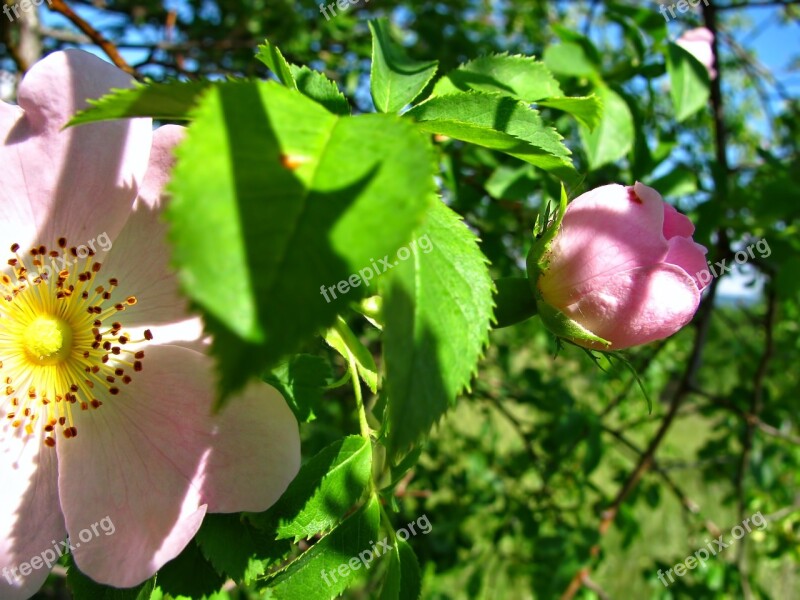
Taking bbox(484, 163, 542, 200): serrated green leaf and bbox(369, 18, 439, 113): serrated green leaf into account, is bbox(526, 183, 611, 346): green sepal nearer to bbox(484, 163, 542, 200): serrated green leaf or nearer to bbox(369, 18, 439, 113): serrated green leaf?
bbox(369, 18, 439, 113): serrated green leaf

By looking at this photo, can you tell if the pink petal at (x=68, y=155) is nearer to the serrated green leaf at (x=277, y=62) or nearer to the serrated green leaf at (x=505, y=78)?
the serrated green leaf at (x=277, y=62)

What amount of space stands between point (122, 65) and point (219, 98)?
2.95ft

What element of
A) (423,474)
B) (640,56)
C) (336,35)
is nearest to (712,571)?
(423,474)

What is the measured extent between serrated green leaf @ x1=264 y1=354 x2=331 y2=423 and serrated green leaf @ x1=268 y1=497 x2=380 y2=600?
0.45ft

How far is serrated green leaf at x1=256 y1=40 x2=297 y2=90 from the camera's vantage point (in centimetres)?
→ 66

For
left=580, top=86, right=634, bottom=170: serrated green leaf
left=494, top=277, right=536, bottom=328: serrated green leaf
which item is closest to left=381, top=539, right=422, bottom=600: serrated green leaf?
left=494, top=277, right=536, bottom=328: serrated green leaf

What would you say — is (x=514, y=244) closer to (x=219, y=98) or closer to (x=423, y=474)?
(x=423, y=474)

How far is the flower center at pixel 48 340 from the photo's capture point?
0.80 m

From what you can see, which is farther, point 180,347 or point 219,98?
point 180,347

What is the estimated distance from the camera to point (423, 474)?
2402 mm

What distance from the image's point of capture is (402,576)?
Result: 0.80m

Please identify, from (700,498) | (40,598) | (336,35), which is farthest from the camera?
(700,498)

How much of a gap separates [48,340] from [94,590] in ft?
1.00

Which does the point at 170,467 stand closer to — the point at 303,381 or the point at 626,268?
the point at 303,381
